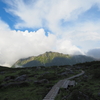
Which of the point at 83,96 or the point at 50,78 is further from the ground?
the point at 50,78

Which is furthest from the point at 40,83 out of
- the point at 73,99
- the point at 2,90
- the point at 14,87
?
the point at 73,99

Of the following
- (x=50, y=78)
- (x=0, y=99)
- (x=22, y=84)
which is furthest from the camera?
(x=50, y=78)

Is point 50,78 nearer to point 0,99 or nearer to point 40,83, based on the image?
point 40,83

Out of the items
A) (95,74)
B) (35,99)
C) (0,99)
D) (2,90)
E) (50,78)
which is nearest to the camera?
(35,99)

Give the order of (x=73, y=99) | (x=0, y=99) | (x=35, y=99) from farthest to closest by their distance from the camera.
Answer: (x=0, y=99) → (x=35, y=99) → (x=73, y=99)

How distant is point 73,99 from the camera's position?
13.5 m

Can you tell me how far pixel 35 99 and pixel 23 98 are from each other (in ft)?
7.37

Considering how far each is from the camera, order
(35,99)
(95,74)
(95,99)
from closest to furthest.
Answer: (95,99) → (35,99) → (95,74)

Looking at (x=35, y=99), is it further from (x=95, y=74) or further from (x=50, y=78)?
(x=95, y=74)

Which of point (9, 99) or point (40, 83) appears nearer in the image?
point (9, 99)

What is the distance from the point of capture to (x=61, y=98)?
16.0 meters

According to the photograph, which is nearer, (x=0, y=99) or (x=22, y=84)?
(x=0, y=99)

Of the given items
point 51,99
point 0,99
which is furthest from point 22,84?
point 51,99

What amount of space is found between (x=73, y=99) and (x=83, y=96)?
5.19ft
